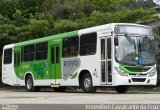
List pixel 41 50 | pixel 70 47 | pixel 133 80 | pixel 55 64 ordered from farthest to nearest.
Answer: pixel 41 50 → pixel 55 64 → pixel 70 47 → pixel 133 80

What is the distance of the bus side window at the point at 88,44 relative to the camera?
2212 cm

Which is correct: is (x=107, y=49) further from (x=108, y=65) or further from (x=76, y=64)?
(x=76, y=64)

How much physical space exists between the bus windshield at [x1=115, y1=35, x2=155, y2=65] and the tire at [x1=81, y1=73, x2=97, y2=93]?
2278 mm

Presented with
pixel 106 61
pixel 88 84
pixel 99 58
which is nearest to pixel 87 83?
pixel 88 84

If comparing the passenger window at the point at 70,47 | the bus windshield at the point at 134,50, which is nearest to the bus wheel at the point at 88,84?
the passenger window at the point at 70,47

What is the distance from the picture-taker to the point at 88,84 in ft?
73.7

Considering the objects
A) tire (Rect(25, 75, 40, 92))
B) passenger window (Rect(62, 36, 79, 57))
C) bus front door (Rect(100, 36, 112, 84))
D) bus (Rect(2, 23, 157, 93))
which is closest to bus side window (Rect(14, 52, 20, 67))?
tire (Rect(25, 75, 40, 92))

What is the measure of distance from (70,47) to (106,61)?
3519 millimetres

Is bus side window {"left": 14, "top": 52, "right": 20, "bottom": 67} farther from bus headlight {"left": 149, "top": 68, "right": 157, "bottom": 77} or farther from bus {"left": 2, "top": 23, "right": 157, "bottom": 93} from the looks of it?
bus headlight {"left": 149, "top": 68, "right": 157, "bottom": 77}

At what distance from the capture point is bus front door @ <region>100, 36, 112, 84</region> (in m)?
21.1

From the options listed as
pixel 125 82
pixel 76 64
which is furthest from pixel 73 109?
pixel 76 64

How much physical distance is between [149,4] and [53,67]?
71.5 meters

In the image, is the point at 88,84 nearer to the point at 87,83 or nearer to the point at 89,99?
the point at 87,83

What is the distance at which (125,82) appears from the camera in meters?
20.6
